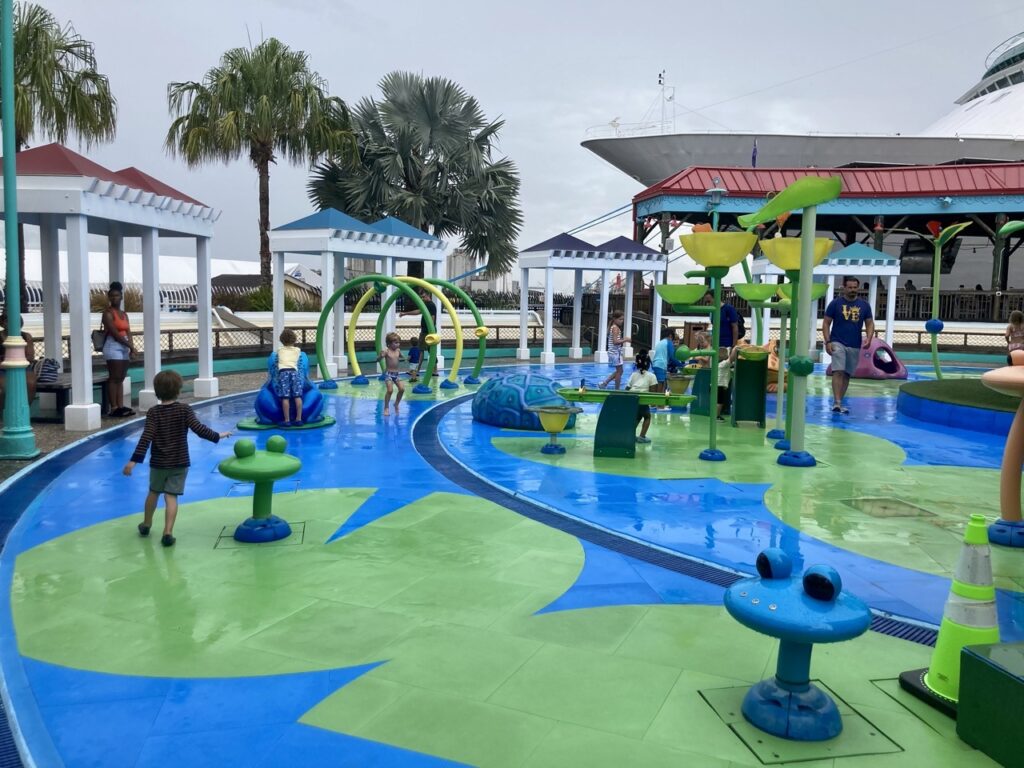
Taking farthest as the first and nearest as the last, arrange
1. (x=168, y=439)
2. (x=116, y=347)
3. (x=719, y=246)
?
(x=116, y=347)
(x=719, y=246)
(x=168, y=439)

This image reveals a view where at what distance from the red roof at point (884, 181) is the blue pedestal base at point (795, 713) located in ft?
94.2

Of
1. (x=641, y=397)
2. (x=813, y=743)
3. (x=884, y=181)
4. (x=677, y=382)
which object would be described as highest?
(x=884, y=181)

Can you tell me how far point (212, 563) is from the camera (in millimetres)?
6000

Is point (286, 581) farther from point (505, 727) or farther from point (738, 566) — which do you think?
point (738, 566)

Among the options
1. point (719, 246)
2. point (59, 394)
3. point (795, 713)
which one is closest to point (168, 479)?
point (795, 713)

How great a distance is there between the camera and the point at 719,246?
9.31m

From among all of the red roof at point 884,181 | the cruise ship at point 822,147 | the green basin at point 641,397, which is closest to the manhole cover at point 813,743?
the green basin at point 641,397

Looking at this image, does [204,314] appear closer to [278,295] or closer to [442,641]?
[278,295]

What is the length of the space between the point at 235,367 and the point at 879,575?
1664cm

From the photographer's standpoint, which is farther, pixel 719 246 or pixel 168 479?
pixel 719 246

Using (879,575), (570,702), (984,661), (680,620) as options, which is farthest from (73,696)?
(879,575)

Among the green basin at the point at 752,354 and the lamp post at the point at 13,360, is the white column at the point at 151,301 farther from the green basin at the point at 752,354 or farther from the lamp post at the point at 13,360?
the green basin at the point at 752,354

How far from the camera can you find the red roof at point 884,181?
101ft

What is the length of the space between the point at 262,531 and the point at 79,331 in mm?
6070
